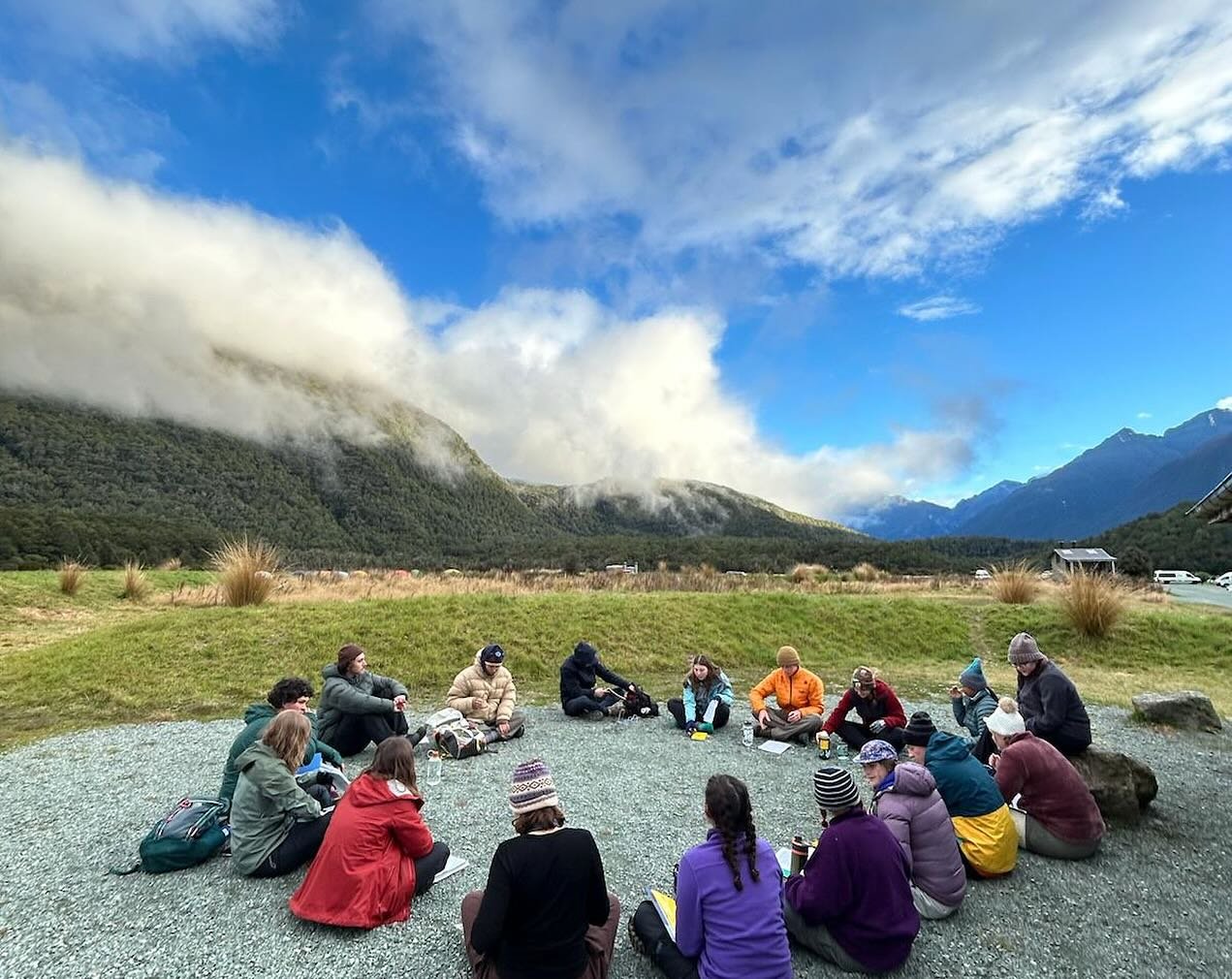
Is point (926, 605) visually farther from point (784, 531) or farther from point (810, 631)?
point (784, 531)

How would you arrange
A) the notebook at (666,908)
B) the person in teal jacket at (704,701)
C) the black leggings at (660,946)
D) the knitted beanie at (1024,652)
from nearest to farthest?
the black leggings at (660,946), the notebook at (666,908), the knitted beanie at (1024,652), the person in teal jacket at (704,701)

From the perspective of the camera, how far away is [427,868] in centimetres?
505

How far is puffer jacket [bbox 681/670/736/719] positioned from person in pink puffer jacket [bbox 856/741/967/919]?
5.52 m

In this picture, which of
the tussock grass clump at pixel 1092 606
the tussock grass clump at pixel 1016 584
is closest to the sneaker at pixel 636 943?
the tussock grass clump at pixel 1092 606

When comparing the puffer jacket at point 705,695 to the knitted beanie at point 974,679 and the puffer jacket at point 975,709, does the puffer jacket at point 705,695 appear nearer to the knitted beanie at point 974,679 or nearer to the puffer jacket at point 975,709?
the puffer jacket at point 975,709

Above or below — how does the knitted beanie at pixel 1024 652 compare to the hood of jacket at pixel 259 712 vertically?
above

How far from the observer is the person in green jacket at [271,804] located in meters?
5.23

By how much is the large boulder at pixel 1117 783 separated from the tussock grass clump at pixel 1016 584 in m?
15.4

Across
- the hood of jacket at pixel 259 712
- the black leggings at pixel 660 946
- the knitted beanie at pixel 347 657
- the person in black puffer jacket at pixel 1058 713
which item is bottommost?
the black leggings at pixel 660 946

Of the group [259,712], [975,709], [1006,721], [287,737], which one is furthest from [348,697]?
[975,709]

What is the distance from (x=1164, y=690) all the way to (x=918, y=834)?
530 inches

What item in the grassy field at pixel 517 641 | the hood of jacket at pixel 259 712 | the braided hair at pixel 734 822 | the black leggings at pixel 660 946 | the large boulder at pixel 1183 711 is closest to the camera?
the braided hair at pixel 734 822

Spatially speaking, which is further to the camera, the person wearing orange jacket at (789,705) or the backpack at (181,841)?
the person wearing orange jacket at (789,705)

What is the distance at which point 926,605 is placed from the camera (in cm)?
2028
